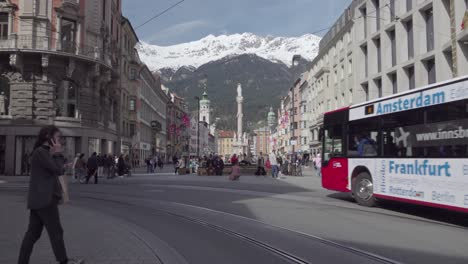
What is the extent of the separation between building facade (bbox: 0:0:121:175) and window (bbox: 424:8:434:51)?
25769mm

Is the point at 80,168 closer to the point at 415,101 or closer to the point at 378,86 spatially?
the point at 415,101

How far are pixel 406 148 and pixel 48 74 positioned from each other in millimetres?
28670

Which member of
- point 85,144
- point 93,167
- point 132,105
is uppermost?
point 132,105

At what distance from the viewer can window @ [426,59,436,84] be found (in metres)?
31.2

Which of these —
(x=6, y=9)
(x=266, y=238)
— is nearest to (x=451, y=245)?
(x=266, y=238)

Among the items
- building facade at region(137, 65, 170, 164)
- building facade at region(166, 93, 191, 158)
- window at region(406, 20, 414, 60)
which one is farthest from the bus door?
building facade at region(166, 93, 191, 158)

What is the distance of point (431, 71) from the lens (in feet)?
103

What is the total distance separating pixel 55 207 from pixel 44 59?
2960 centimetres

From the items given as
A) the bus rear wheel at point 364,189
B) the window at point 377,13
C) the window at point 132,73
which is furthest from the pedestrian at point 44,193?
the window at point 132,73

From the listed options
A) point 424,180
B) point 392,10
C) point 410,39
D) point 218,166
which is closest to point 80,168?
point 218,166

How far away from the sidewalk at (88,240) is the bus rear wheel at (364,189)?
25.7 ft

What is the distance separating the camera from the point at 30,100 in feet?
106

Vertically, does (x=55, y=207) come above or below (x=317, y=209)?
above

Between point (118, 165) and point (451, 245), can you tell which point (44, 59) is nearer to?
point (118, 165)
